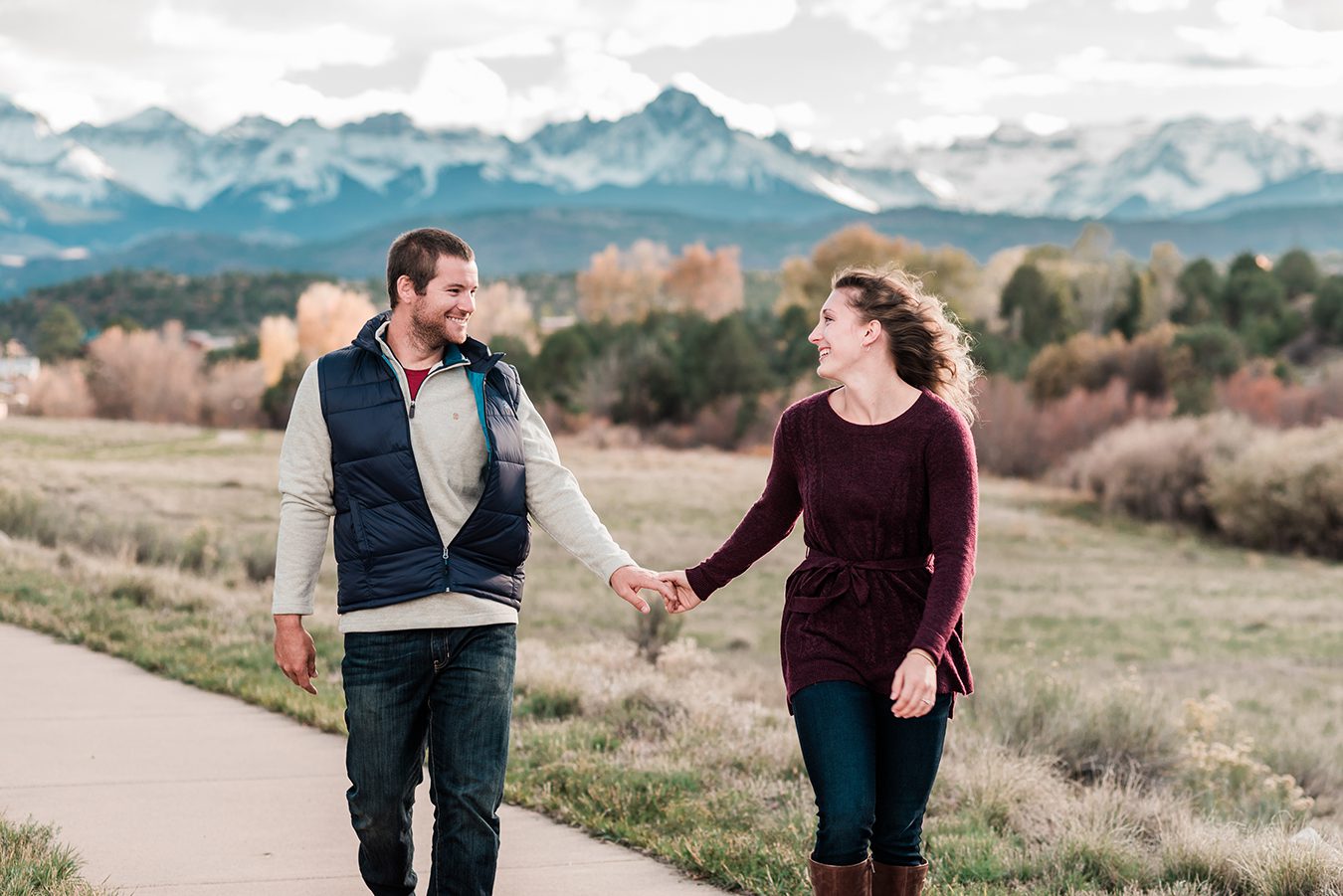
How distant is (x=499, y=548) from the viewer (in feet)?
13.3

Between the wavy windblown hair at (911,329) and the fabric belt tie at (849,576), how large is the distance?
0.49 m

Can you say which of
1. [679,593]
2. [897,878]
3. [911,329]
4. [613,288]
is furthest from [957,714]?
[613,288]

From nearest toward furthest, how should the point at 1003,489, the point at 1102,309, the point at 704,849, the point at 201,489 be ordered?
the point at 704,849, the point at 201,489, the point at 1003,489, the point at 1102,309

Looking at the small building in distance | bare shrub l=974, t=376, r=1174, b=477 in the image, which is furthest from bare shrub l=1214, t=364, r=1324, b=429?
the small building in distance

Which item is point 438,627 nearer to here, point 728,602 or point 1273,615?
point 728,602

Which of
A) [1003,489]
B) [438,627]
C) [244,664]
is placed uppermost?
[438,627]

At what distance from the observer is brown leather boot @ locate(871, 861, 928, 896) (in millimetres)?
3828

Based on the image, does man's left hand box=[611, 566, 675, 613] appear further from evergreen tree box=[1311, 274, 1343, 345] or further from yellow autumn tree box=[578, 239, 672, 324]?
yellow autumn tree box=[578, 239, 672, 324]

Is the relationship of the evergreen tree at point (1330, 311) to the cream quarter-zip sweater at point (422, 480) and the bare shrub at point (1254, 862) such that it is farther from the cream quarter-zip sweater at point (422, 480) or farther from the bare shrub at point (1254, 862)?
the cream quarter-zip sweater at point (422, 480)

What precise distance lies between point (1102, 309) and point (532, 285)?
111239 millimetres

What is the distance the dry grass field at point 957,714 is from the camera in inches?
206

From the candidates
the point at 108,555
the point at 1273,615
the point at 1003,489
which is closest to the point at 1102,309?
the point at 1003,489

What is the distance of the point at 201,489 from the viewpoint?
38.4 meters

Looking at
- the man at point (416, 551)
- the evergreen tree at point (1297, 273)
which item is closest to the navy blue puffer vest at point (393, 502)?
the man at point (416, 551)
